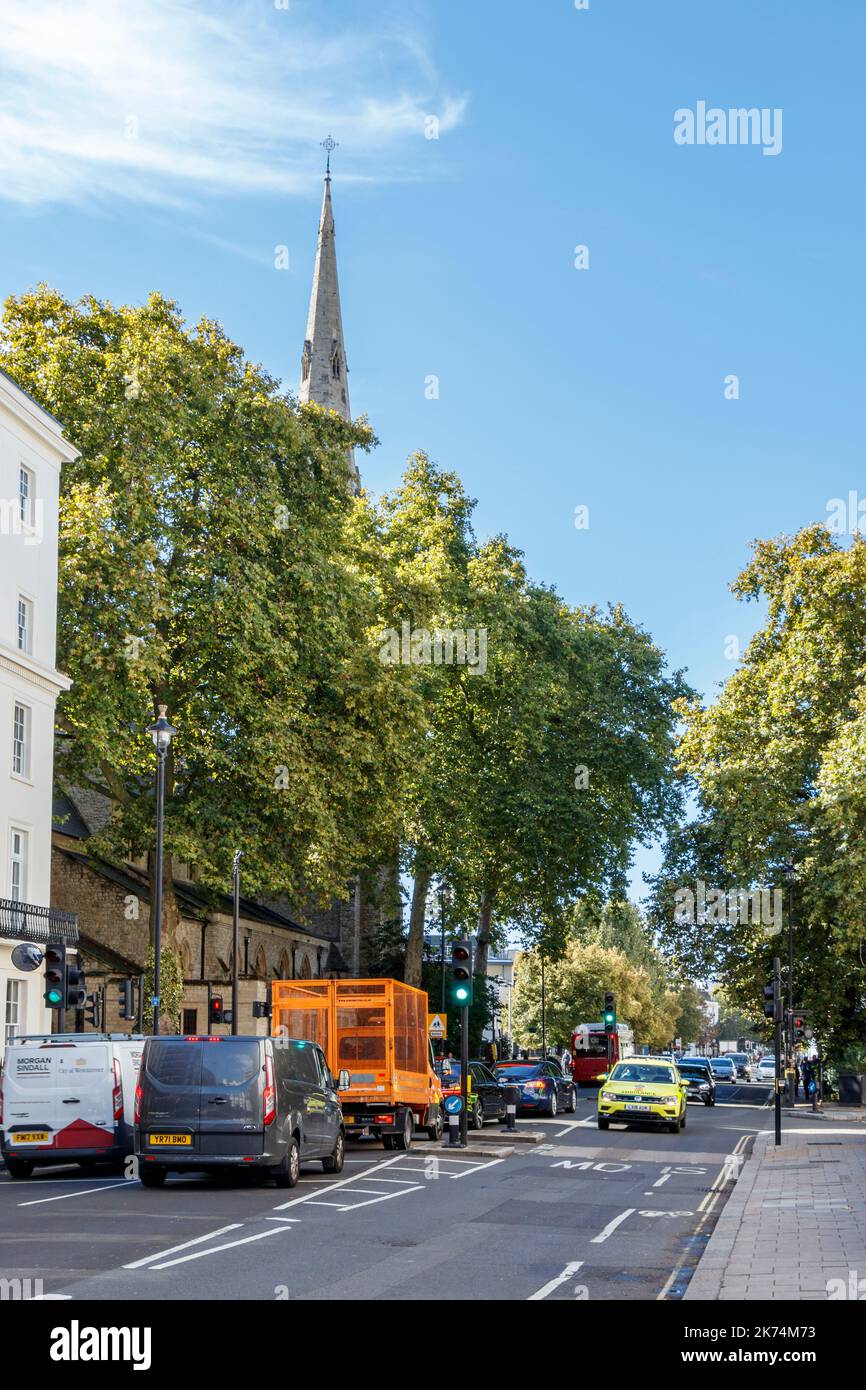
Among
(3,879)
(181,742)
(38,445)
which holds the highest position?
(38,445)

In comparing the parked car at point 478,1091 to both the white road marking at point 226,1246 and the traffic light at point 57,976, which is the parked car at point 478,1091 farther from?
the white road marking at point 226,1246

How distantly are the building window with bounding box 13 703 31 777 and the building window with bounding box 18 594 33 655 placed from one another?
1414 mm

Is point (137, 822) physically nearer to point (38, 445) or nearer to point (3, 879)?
point (3, 879)

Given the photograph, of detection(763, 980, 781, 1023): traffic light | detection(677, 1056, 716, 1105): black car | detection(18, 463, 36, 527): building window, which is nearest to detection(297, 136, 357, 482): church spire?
detection(677, 1056, 716, 1105): black car

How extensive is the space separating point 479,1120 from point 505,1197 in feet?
51.9

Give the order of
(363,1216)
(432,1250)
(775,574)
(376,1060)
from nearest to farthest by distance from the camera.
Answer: (432,1250) → (363,1216) → (376,1060) → (775,574)

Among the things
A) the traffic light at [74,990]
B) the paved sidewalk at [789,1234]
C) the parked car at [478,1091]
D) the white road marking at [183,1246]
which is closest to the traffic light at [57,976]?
the traffic light at [74,990]

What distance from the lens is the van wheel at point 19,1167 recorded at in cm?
2311

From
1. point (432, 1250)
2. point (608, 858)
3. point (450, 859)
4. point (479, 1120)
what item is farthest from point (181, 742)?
point (432, 1250)

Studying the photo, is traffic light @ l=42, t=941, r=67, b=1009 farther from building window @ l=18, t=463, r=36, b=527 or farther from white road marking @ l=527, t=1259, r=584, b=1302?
white road marking @ l=527, t=1259, r=584, b=1302

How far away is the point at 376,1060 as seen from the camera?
94.9ft

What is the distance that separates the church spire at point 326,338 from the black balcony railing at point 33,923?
54129 mm

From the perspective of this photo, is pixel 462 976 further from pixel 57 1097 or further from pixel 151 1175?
pixel 151 1175
